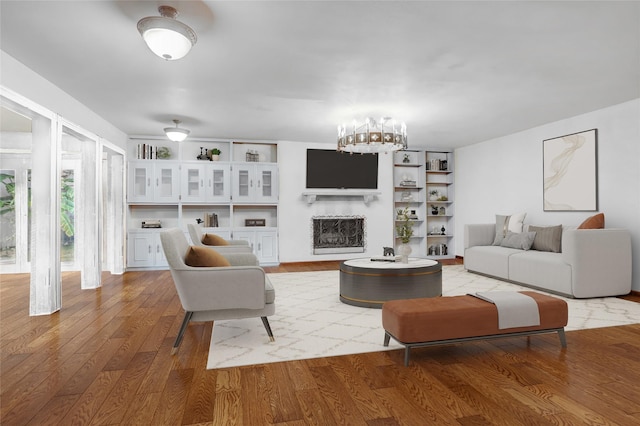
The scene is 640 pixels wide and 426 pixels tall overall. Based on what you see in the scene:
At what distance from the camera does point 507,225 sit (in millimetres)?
6562

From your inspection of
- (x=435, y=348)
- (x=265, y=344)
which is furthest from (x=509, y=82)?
(x=265, y=344)

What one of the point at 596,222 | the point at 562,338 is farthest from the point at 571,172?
the point at 562,338

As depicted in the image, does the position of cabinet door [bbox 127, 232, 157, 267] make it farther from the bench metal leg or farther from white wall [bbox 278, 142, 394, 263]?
the bench metal leg

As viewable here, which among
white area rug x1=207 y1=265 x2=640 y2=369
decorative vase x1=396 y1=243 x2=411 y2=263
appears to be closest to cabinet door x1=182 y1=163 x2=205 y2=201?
white area rug x1=207 y1=265 x2=640 y2=369

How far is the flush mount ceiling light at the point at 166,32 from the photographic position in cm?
261

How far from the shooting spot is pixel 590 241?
4.66 meters

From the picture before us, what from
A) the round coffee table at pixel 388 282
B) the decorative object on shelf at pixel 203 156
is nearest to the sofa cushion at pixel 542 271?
the round coffee table at pixel 388 282

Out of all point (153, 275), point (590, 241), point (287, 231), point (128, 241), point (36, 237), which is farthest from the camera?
point (287, 231)

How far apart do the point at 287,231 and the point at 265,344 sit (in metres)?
4.80

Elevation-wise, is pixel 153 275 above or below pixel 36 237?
below

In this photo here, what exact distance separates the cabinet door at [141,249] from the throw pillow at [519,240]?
6.27 m

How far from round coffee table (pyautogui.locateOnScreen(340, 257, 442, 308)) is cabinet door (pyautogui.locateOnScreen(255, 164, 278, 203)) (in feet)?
12.1

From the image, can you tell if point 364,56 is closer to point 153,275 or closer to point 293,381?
point 293,381

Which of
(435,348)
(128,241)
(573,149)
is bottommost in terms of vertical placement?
(435,348)
